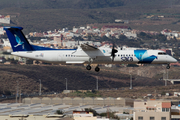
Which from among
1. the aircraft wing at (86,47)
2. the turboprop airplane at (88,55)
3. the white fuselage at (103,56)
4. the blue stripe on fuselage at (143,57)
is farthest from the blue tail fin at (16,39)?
the blue stripe on fuselage at (143,57)

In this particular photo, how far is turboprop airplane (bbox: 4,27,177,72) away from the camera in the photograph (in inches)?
2963

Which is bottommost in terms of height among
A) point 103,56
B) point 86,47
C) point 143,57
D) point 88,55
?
point 143,57

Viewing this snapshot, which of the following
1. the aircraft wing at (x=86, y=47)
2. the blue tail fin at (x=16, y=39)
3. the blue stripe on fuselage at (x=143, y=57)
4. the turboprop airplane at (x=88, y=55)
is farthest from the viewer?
the blue tail fin at (x=16, y=39)

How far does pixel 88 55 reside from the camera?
247 ft

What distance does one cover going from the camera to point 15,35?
77125mm

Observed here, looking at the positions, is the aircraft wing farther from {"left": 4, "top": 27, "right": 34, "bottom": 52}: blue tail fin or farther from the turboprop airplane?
{"left": 4, "top": 27, "right": 34, "bottom": 52}: blue tail fin

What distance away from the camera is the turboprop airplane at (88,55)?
7525 centimetres

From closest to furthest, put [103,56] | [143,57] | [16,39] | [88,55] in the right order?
[103,56]
[88,55]
[143,57]
[16,39]

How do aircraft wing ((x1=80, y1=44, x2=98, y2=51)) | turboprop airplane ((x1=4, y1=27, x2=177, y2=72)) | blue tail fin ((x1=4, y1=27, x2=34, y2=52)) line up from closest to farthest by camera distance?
aircraft wing ((x1=80, y1=44, x2=98, y2=51)) → turboprop airplane ((x1=4, y1=27, x2=177, y2=72)) → blue tail fin ((x1=4, y1=27, x2=34, y2=52))

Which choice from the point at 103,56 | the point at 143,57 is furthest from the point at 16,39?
the point at 143,57

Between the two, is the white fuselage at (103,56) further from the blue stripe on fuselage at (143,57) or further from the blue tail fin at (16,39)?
the blue tail fin at (16,39)

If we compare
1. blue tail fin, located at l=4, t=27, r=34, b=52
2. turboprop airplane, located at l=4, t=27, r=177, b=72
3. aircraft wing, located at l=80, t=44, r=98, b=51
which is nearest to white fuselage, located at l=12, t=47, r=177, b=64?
turboprop airplane, located at l=4, t=27, r=177, b=72

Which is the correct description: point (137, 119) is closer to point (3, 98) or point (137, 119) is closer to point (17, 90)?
point (3, 98)

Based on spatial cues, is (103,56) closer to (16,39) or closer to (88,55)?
(88,55)
